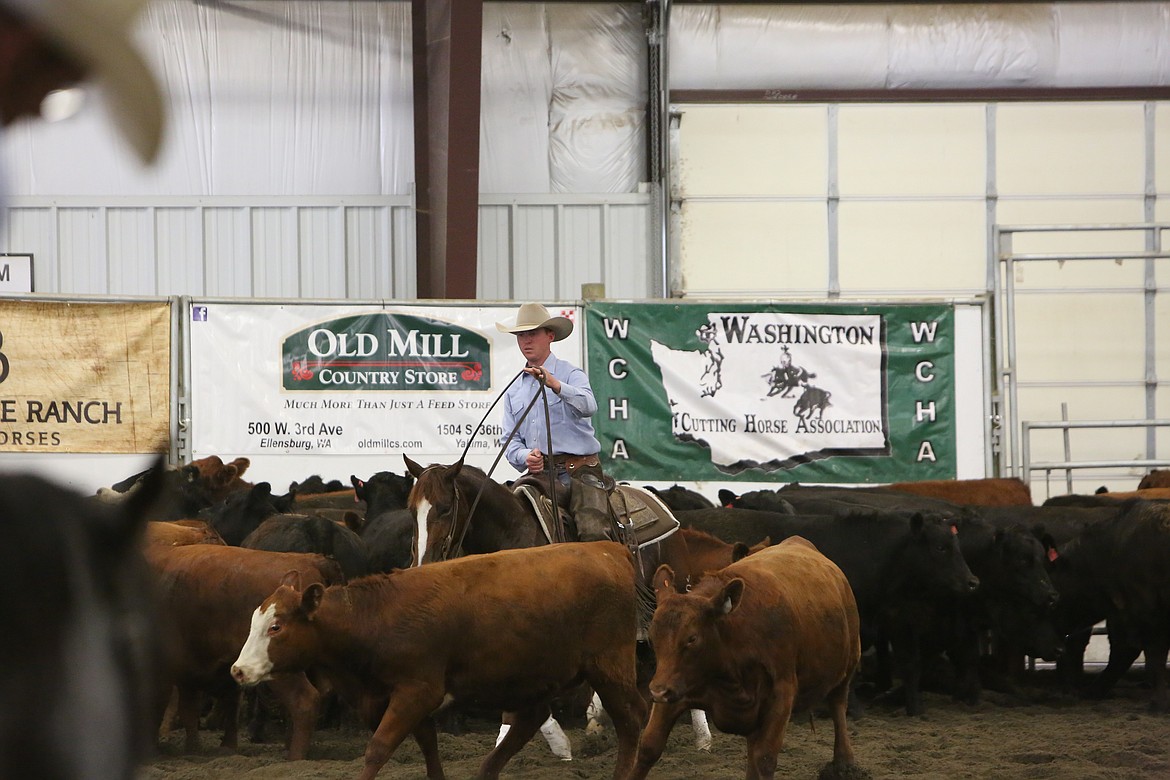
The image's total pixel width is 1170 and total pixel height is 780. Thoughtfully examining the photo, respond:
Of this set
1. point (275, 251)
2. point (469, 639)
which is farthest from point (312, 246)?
point (469, 639)

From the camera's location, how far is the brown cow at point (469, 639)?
5266mm

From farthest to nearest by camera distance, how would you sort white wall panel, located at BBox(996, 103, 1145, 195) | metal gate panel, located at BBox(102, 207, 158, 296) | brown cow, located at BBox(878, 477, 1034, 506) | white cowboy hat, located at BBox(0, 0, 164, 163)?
white wall panel, located at BBox(996, 103, 1145, 195)
metal gate panel, located at BBox(102, 207, 158, 296)
brown cow, located at BBox(878, 477, 1034, 506)
white cowboy hat, located at BBox(0, 0, 164, 163)

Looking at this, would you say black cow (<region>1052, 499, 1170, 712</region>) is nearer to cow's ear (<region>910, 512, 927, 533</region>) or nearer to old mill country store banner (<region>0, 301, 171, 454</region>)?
cow's ear (<region>910, 512, 927, 533</region>)

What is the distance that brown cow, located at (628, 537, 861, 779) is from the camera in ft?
16.8

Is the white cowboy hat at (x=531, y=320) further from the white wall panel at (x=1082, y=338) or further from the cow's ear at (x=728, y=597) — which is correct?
the white wall panel at (x=1082, y=338)

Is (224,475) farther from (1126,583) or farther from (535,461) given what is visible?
(1126,583)

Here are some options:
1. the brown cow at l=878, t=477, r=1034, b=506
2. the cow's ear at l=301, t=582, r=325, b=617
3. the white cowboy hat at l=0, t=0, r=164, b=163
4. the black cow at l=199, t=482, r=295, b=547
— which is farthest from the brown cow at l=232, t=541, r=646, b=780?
the brown cow at l=878, t=477, r=1034, b=506

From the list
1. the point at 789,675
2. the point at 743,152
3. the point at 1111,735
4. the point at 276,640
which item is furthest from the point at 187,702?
the point at 743,152

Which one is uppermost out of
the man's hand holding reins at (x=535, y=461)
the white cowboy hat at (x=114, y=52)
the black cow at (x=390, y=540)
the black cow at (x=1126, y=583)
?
the white cowboy hat at (x=114, y=52)

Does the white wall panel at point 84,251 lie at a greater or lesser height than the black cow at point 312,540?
greater

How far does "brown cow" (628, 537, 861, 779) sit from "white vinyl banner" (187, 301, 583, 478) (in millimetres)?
5139

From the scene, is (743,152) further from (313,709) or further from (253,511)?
(313,709)

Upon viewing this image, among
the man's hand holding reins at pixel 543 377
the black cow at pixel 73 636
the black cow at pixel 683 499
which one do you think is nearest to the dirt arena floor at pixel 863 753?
the man's hand holding reins at pixel 543 377

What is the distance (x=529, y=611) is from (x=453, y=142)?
28.9ft
